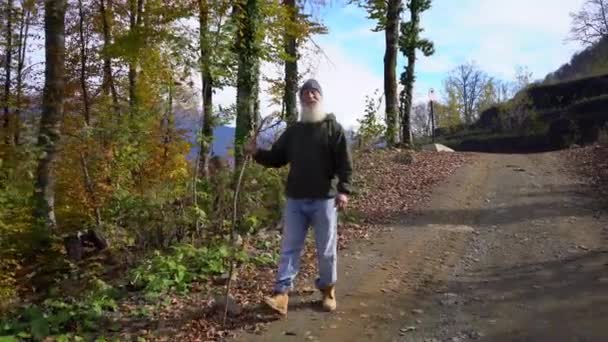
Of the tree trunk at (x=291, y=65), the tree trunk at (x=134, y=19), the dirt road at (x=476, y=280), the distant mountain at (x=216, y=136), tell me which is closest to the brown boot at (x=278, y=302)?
the dirt road at (x=476, y=280)

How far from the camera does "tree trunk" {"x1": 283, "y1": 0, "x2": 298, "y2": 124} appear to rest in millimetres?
16364

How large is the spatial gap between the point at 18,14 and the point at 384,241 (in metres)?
18.6

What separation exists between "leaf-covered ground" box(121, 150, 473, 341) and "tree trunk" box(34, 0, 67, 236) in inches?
184

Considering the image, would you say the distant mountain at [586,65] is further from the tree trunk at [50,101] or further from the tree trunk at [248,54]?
the tree trunk at [50,101]

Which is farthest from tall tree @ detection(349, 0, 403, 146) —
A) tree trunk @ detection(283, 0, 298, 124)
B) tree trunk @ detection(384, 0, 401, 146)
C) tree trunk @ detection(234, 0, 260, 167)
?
tree trunk @ detection(234, 0, 260, 167)

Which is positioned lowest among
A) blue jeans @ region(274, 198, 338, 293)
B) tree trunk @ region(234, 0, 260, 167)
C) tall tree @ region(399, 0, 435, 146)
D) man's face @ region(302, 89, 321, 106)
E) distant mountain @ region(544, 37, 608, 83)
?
blue jeans @ region(274, 198, 338, 293)

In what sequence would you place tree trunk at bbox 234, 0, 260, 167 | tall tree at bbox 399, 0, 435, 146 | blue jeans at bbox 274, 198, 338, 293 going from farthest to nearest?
tall tree at bbox 399, 0, 435, 146, tree trunk at bbox 234, 0, 260, 167, blue jeans at bbox 274, 198, 338, 293

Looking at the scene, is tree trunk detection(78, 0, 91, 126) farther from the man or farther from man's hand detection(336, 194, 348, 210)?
man's hand detection(336, 194, 348, 210)

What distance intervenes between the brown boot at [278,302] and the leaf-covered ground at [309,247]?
0.12m

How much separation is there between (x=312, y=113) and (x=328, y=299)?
5.78 ft

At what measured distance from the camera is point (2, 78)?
24.6 m

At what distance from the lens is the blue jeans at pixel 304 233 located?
5277 millimetres

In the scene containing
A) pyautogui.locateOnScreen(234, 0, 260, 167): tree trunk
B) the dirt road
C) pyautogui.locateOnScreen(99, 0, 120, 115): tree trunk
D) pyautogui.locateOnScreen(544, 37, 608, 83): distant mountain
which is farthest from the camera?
pyautogui.locateOnScreen(544, 37, 608, 83): distant mountain

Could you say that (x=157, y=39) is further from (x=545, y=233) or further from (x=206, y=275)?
(x=545, y=233)
